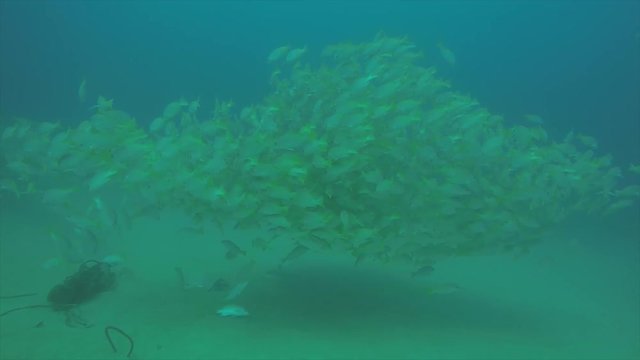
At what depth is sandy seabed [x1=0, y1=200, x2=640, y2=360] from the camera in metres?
6.32

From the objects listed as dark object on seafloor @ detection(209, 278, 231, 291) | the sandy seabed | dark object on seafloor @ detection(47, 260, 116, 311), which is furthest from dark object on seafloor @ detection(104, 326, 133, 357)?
dark object on seafloor @ detection(209, 278, 231, 291)

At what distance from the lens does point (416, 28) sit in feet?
135

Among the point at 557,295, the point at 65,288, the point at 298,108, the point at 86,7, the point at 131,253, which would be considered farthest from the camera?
the point at 86,7

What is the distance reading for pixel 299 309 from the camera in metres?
7.71

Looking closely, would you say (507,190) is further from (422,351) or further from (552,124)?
(552,124)

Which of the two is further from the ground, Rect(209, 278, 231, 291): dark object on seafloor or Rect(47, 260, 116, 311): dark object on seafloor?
Rect(209, 278, 231, 291): dark object on seafloor

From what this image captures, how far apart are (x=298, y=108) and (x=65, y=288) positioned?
495 centimetres

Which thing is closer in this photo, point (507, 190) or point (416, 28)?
point (507, 190)

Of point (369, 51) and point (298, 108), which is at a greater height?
point (369, 51)

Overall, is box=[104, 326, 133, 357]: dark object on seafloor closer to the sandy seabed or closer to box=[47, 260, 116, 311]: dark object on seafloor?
the sandy seabed

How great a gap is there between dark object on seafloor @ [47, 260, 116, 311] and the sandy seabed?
17 cm

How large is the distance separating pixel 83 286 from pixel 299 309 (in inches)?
138

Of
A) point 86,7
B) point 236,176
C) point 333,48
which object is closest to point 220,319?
point 236,176

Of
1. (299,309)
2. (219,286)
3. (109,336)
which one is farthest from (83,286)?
(299,309)
